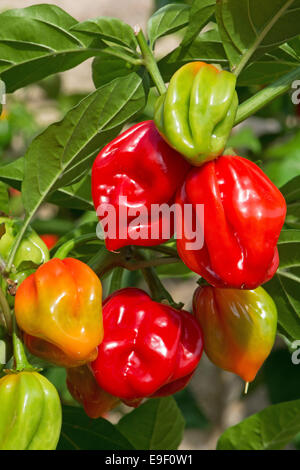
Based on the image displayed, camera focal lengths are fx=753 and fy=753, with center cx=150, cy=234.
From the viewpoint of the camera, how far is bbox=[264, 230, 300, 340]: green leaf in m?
0.85

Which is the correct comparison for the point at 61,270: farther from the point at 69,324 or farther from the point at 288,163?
the point at 288,163

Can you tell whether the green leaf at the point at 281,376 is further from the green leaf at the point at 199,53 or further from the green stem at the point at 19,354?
the green stem at the point at 19,354

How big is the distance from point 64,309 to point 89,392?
16cm

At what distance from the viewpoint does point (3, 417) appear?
2.15 ft

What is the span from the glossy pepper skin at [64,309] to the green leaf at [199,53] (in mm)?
305

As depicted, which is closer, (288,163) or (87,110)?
(87,110)

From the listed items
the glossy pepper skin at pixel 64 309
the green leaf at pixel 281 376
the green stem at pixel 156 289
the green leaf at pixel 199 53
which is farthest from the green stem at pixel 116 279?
the green leaf at pixel 281 376

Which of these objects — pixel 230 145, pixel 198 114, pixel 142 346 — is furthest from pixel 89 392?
pixel 230 145

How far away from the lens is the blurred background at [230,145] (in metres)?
1.59

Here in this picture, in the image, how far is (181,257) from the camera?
2.28 feet

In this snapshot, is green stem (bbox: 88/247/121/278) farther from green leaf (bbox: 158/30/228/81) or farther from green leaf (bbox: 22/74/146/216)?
green leaf (bbox: 158/30/228/81)

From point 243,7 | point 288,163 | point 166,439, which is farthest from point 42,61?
point 288,163

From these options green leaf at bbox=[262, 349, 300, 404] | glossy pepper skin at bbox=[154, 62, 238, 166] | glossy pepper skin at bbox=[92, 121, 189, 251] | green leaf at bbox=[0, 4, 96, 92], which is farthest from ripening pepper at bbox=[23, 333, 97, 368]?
green leaf at bbox=[262, 349, 300, 404]

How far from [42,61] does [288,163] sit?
720 mm
